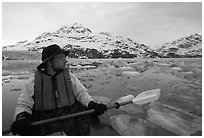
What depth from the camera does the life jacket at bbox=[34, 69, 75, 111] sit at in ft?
9.05

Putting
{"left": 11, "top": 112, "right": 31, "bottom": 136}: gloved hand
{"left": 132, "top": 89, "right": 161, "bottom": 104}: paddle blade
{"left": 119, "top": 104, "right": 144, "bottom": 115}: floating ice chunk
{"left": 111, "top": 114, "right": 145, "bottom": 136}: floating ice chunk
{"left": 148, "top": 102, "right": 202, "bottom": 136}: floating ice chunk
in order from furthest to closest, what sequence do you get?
{"left": 119, "top": 104, "right": 144, "bottom": 115}: floating ice chunk < {"left": 132, "top": 89, "right": 161, "bottom": 104}: paddle blade < {"left": 148, "top": 102, "right": 202, "bottom": 136}: floating ice chunk < {"left": 111, "top": 114, "right": 145, "bottom": 136}: floating ice chunk < {"left": 11, "top": 112, "right": 31, "bottom": 136}: gloved hand

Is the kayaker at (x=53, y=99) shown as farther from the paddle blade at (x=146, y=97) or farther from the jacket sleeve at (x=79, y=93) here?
the paddle blade at (x=146, y=97)

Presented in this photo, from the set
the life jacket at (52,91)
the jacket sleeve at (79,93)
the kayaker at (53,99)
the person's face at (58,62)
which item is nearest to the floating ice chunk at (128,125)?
the kayaker at (53,99)

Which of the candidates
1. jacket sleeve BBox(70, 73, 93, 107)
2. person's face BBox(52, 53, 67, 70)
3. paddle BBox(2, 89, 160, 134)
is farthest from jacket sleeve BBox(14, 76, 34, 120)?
jacket sleeve BBox(70, 73, 93, 107)

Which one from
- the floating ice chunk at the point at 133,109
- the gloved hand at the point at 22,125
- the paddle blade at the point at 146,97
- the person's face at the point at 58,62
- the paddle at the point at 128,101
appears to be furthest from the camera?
the floating ice chunk at the point at 133,109

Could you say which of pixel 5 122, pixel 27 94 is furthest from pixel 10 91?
pixel 27 94

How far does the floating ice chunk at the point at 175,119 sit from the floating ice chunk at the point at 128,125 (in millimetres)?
346

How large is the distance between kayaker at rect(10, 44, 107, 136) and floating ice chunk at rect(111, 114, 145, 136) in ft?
1.89

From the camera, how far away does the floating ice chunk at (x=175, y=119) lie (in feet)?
10.3

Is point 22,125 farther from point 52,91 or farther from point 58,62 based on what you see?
point 58,62

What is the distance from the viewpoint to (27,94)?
2709 mm

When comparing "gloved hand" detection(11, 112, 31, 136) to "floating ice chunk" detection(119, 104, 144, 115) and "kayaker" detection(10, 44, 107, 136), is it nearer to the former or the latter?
"kayaker" detection(10, 44, 107, 136)

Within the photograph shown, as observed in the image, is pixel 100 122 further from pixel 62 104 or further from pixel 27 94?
pixel 27 94

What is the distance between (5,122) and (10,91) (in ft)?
8.57
